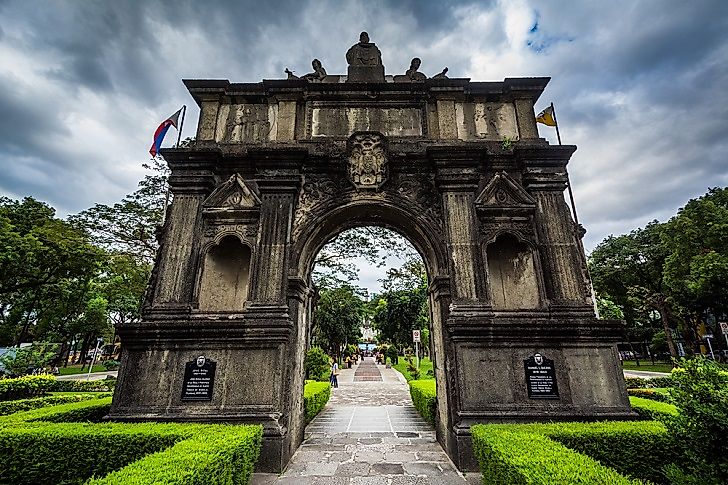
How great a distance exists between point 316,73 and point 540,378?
9.06 m

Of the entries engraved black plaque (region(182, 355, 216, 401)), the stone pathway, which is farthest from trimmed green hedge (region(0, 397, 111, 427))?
the stone pathway

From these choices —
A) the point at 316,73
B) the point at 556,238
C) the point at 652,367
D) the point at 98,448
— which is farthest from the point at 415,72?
the point at 652,367

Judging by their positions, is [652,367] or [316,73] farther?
[652,367]

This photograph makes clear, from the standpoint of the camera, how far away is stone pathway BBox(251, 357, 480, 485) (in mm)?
5840

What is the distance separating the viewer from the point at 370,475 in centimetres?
589

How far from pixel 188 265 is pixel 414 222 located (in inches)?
205

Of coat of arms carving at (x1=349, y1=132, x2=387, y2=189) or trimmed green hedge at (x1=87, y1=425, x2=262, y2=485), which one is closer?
trimmed green hedge at (x1=87, y1=425, x2=262, y2=485)

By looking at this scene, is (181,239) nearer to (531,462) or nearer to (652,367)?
(531,462)

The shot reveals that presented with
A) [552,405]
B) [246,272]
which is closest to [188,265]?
[246,272]

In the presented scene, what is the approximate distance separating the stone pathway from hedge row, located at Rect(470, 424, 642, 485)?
135 cm

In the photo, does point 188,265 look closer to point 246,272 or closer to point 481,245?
point 246,272

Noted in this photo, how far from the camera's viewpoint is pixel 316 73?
970 cm

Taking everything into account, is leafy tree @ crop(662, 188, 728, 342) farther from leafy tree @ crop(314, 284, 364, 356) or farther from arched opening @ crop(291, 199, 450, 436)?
arched opening @ crop(291, 199, 450, 436)

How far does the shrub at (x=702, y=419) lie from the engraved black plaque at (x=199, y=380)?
6980mm
